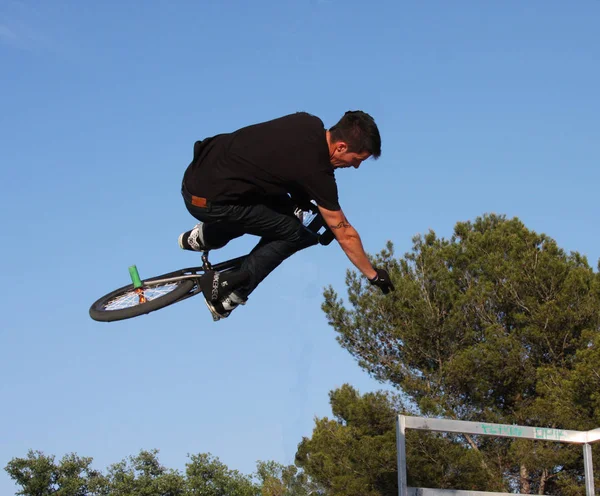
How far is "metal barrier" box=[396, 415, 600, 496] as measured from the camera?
540cm

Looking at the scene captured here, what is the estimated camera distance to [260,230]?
6.04 meters

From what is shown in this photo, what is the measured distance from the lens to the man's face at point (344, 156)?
5.38m

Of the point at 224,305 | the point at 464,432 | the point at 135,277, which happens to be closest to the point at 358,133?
the point at 224,305

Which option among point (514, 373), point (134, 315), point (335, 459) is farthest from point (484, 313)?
point (134, 315)

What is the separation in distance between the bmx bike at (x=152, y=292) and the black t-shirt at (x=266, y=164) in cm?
112

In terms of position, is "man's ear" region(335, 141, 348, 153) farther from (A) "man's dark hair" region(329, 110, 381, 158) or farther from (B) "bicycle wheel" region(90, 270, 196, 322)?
(B) "bicycle wheel" region(90, 270, 196, 322)

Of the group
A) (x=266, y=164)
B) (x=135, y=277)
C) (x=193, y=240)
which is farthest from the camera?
(x=135, y=277)

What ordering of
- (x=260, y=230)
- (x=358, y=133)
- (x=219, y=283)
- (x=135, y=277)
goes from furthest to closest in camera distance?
(x=135, y=277) → (x=219, y=283) → (x=260, y=230) → (x=358, y=133)

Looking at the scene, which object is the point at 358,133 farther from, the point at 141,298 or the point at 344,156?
the point at 141,298

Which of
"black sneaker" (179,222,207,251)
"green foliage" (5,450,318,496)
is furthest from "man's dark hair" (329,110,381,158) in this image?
"green foliage" (5,450,318,496)

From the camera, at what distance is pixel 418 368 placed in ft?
82.2

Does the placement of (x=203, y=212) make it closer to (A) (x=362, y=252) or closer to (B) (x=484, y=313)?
(A) (x=362, y=252)

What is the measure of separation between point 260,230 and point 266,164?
2.42 feet

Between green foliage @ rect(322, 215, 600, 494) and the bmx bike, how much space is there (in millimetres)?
14480
